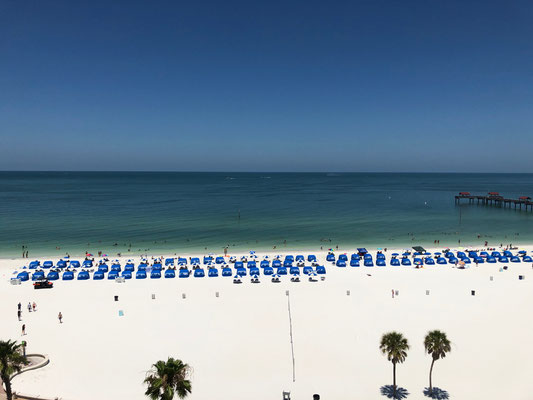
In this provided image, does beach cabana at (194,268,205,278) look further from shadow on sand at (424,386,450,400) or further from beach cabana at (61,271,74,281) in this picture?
shadow on sand at (424,386,450,400)

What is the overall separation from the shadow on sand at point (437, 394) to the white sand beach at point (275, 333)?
0.28 metres

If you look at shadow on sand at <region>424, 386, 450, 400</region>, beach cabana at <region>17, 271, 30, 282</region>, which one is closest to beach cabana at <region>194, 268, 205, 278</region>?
beach cabana at <region>17, 271, 30, 282</region>

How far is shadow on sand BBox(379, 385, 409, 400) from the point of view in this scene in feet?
52.9

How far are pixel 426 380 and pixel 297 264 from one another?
19536 millimetres

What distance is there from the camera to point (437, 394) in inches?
641

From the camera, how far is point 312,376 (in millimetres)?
17625

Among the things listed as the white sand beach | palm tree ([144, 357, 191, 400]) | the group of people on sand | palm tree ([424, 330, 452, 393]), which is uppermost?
palm tree ([144, 357, 191, 400])

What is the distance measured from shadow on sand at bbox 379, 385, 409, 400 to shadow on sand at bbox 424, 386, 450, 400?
2.97 feet

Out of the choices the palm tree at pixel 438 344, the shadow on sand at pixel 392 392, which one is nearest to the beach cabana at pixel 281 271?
the shadow on sand at pixel 392 392

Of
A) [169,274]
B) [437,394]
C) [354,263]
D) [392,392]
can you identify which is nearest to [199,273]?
[169,274]

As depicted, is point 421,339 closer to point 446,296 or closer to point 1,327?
point 446,296

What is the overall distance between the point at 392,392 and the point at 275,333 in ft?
24.4

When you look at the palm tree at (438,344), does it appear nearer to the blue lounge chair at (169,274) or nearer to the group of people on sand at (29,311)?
the group of people on sand at (29,311)

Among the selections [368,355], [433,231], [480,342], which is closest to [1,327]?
[368,355]
